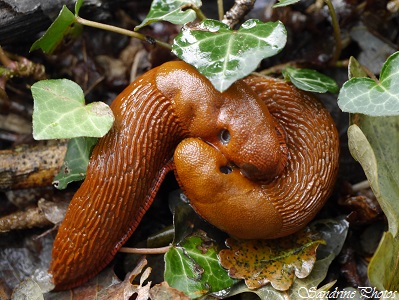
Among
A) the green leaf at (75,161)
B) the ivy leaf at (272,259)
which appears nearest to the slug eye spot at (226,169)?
the ivy leaf at (272,259)

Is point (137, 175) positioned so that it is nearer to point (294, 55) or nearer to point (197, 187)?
point (197, 187)

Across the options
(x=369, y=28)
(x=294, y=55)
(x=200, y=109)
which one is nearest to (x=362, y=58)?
(x=369, y=28)

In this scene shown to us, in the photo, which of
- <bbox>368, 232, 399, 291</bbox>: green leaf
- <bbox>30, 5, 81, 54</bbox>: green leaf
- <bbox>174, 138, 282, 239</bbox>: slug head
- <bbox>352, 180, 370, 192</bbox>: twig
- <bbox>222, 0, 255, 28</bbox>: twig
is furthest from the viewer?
<bbox>352, 180, 370, 192</bbox>: twig

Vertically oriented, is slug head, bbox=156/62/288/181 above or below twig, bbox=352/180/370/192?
above

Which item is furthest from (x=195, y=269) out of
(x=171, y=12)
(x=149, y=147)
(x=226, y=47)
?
(x=171, y=12)

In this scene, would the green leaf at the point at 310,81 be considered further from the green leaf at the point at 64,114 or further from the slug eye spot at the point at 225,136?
the green leaf at the point at 64,114

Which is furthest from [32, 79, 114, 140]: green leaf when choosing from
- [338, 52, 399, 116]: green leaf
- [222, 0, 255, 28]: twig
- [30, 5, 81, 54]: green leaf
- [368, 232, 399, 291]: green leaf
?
[368, 232, 399, 291]: green leaf

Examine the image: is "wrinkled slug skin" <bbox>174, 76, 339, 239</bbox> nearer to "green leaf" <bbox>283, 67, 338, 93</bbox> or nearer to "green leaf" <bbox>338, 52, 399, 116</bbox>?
"green leaf" <bbox>283, 67, 338, 93</bbox>
